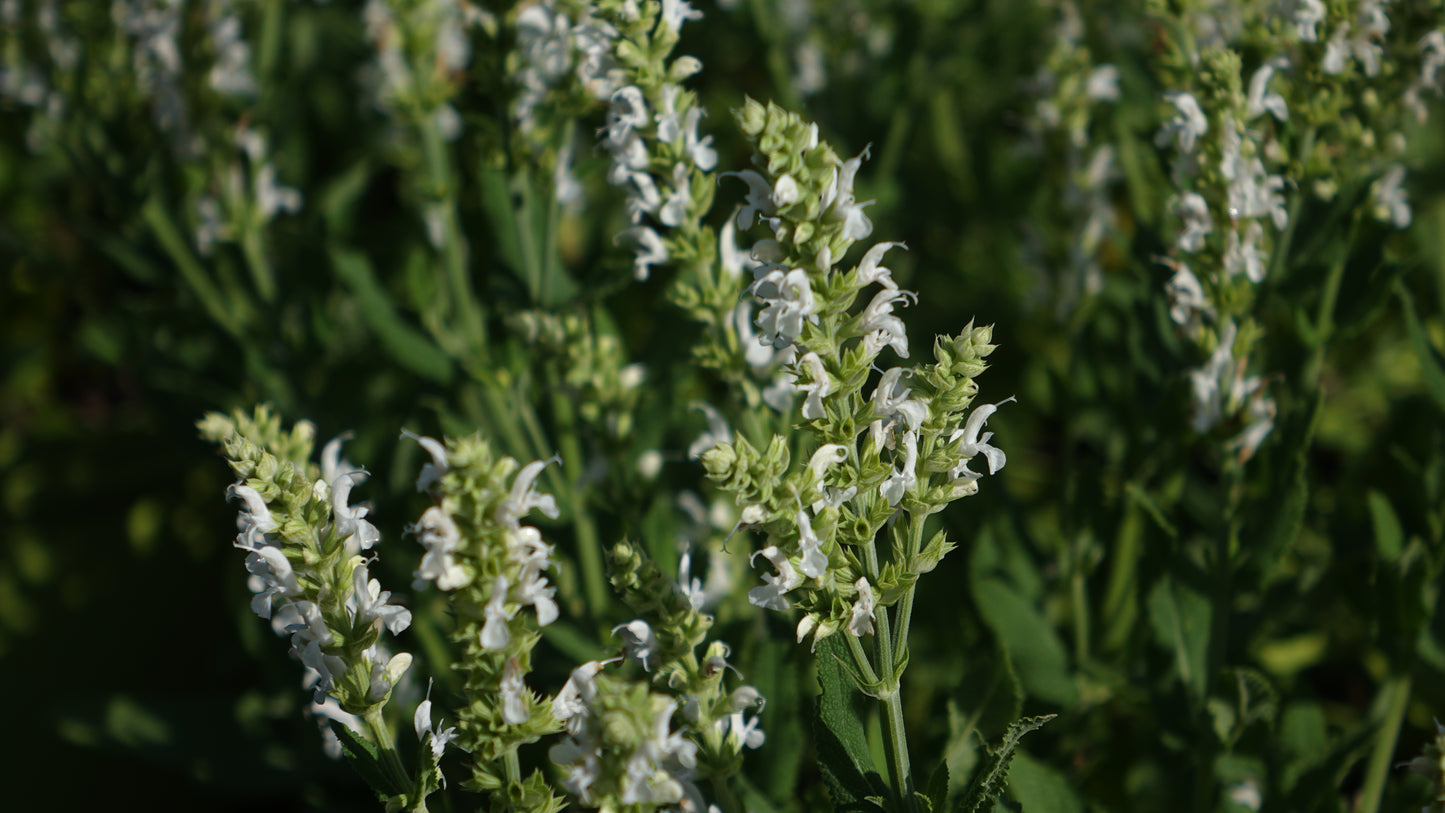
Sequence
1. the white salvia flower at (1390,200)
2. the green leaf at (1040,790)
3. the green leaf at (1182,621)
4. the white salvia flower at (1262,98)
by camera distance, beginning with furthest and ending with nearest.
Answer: the white salvia flower at (1390,200) → the green leaf at (1182,621) → the white salvia flower at (1262,98) → the green leaf at (1040,790)

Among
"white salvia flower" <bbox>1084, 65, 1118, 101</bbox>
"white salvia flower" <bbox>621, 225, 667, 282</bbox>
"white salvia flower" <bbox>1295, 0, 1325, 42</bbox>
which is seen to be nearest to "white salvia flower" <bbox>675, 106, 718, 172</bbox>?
"white salvia flower" <bbox>621, 225, 667, 282</bbox>

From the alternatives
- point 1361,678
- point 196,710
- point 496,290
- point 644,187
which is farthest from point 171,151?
point 1361,678

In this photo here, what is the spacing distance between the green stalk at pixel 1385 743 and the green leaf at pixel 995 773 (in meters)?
1.03

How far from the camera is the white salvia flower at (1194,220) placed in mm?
1852

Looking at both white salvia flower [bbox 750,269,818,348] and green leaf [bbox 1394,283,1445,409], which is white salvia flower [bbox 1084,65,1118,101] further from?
white salvia flower [bbox 750,269,818,348]

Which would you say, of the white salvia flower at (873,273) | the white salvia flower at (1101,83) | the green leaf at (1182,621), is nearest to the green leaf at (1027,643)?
the green leaf at (1182,621)

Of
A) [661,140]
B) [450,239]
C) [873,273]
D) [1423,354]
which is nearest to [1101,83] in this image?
[1423,354]

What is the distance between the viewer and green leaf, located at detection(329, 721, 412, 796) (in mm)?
1330

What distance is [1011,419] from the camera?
3.39 metres

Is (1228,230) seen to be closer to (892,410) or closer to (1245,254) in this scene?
(1245,254)

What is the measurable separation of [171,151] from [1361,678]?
360 cm

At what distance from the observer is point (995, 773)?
1.33 metres

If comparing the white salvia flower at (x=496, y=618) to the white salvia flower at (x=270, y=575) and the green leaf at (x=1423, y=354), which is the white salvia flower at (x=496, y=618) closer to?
the white salvia flower at (x=270, y=575)

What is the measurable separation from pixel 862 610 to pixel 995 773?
26 cm
